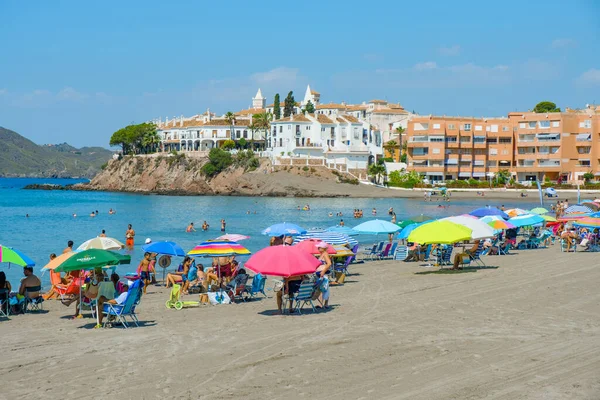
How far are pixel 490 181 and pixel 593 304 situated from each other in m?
81.6

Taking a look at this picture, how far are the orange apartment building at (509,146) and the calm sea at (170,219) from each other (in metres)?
20.0

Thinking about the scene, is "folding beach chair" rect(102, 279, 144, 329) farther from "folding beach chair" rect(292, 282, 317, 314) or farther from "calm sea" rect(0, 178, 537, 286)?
"calm sea" rect(0, 178, 537, 286)

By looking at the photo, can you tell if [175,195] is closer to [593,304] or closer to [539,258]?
[539,258]

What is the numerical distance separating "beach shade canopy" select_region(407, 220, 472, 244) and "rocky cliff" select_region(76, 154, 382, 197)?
226 feet

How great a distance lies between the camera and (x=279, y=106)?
4811 inches

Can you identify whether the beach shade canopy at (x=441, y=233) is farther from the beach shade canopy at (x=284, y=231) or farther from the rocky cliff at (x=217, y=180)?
the rocky cliff at (x=217, y=180)

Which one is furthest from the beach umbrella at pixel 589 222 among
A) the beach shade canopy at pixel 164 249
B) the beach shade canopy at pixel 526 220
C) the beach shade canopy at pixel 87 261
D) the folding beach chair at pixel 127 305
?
the folding beach chair at pixel 127 305

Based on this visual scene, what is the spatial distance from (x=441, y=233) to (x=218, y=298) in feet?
20.8

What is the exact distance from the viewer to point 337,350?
11.3 m

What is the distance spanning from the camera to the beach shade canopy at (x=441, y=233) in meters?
19.4

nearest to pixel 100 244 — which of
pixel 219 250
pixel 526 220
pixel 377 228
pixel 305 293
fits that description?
pixel 219 250

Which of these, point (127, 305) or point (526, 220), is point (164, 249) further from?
point (526, 220)

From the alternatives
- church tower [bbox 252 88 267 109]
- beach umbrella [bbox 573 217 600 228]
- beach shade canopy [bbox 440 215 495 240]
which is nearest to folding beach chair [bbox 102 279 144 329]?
beach shade canopy [bbox 440 215 495 240]

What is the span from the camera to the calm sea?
134ft
